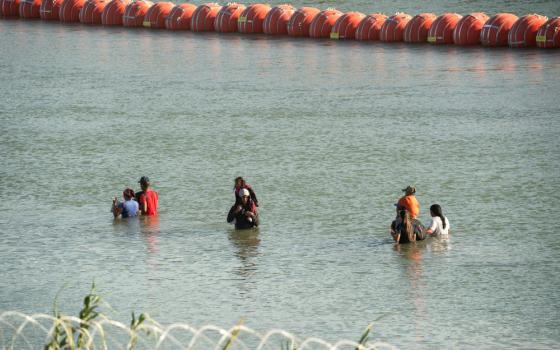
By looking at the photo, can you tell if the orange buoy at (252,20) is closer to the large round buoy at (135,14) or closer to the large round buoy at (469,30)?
the large round buoy at (135,14)

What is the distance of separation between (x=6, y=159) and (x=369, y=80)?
1680 centimetres

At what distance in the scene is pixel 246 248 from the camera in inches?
888

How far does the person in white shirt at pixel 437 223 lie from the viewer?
22625mm

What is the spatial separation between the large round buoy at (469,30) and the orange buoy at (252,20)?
408 inches

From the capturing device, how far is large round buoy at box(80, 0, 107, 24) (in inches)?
2441

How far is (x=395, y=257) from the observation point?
2162cm

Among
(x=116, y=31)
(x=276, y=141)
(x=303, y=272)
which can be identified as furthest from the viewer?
(x=116, y=31)

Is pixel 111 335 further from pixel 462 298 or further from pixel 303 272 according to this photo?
pixel 462 298

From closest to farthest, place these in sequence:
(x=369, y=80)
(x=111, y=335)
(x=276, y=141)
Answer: (x=111, y=335), (x=276, y=141), (x=369, y=80)

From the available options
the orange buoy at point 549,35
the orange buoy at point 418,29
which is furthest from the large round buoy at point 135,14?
the orange buoy at point 549,35

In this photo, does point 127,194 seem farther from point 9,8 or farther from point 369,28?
point 9,8

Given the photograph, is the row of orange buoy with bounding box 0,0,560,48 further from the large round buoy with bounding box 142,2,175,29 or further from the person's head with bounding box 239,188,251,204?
the person's head with bounding box 239,188,251,204

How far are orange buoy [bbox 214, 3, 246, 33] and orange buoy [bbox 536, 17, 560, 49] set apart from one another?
603 inches

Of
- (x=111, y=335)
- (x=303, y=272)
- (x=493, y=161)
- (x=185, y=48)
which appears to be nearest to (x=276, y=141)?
(x=493, y=161)
